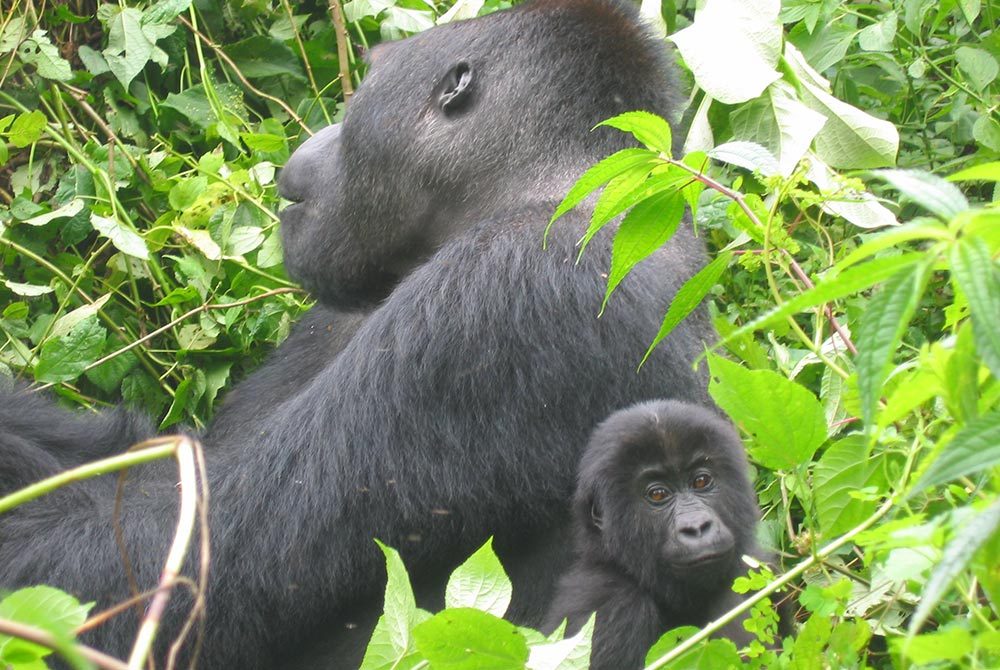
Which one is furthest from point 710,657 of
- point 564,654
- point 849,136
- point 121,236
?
point 121,236

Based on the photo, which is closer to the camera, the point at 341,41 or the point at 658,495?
the point at 658,495

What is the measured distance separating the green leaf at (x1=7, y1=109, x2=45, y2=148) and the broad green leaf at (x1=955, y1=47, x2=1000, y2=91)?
8.47 ft

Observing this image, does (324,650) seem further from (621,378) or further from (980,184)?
(980,184)

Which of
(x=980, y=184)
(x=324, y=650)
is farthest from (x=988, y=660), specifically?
(x=980, y=184)

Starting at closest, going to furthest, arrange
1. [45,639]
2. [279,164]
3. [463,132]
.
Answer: [45,639] < [463,132] < [279,164]

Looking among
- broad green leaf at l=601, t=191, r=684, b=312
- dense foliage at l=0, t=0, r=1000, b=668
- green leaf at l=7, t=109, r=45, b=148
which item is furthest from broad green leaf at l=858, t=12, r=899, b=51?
green leaf at l=7, t=109, r=45, b=148

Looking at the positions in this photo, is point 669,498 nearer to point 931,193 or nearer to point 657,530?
point 657,530

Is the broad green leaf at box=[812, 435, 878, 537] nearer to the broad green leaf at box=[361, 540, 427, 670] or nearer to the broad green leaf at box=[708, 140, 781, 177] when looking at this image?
the broad green leaf at box=[708, 140, 781, 177]

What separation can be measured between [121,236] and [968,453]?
9.46 ft

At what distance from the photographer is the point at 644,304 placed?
2.63 meters

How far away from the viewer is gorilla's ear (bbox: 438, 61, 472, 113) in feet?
10.0

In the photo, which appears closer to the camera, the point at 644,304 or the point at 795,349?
the point at 644,304

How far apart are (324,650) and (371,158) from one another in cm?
113

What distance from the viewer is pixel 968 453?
1.16 meters
